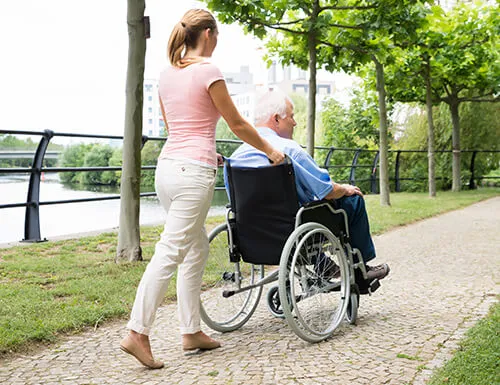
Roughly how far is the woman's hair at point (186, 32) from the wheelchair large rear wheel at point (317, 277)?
103cm

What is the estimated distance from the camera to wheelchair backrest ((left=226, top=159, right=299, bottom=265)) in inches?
138

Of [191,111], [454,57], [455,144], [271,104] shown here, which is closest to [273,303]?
[271,104]

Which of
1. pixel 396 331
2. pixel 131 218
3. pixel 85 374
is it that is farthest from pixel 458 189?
pixel 85 374

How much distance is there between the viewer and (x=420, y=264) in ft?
20.0

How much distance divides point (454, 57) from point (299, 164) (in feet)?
39.8

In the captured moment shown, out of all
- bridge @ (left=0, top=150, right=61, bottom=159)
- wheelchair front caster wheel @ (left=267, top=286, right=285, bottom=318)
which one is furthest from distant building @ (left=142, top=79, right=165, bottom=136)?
wheelchair front caster wheel @ (left=267, top=286, right=285, bottom=318)

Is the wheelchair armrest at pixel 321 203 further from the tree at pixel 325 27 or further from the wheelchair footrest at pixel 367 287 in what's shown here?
the tree at pixel 325 27

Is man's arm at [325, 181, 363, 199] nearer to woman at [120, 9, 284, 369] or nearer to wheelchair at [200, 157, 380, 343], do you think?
wheelchair at [200, 157, 380, 343]

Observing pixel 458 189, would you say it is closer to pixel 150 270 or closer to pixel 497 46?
pixel 497 46

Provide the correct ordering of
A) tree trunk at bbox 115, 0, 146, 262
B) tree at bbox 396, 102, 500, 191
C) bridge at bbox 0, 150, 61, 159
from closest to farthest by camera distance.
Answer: tree trunk at bbox 115, 0, 146, 262
bridge at bbox 0, 150, 61, 159
tree at bbox 396, 102, 500, 191

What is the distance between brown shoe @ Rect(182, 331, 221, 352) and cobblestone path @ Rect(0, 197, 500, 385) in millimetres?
53

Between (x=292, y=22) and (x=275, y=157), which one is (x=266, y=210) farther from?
(x=292, y=22)

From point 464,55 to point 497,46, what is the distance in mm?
1578

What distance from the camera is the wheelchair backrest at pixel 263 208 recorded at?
3.51 meters
